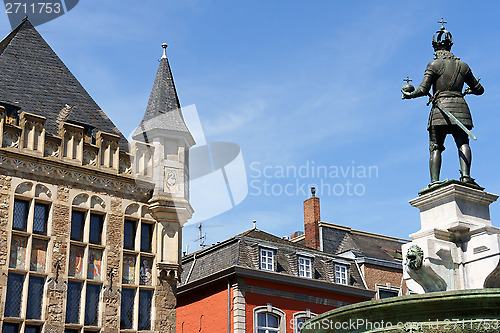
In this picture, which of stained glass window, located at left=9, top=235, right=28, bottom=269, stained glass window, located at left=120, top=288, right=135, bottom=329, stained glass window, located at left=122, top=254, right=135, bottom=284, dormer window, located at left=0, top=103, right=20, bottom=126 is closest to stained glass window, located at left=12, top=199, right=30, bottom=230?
stained glass window, located at left=9, top=235, right=28, bottom=269

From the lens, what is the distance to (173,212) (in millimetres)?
24719

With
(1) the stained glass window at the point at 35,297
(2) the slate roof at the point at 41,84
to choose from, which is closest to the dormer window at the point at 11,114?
(2) the slate roof at the point at 41,84

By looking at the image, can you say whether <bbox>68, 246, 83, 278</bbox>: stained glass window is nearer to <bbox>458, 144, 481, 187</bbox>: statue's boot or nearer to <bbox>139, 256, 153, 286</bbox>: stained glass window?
<bbox>139, 256, 153, 286</bbox>: stained glass window

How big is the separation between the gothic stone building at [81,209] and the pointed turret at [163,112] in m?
0.05

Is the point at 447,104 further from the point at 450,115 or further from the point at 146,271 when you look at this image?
the point at 146,271

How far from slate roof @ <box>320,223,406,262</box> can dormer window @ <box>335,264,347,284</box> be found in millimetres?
2253

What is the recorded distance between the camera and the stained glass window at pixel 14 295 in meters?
20.8

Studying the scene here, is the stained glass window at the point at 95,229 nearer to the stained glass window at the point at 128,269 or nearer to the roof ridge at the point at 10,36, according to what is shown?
the stained glass window at the point at 128,269

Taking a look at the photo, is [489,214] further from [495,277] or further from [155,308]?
[155,308]

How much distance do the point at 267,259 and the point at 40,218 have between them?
43.3ft

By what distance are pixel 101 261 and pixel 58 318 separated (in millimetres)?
2286

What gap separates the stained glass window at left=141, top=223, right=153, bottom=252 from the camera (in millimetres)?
24359

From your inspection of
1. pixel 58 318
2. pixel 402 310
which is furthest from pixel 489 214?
pixel 58 318

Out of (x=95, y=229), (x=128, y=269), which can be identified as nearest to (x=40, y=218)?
(x=95, y=229)
